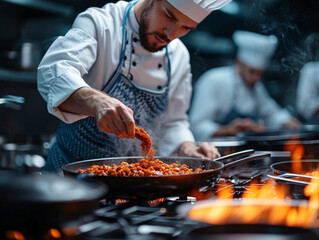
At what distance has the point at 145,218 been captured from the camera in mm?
879

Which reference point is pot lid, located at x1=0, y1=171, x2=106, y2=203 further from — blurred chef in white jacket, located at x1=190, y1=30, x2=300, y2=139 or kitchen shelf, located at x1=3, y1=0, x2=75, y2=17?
blurred chef in white jacket, located at x1=190, y1=30, x2=300, y2=139

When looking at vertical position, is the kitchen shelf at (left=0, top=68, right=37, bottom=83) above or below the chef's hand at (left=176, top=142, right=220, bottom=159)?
above

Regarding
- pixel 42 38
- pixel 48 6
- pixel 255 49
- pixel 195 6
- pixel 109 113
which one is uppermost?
pixel 48 6

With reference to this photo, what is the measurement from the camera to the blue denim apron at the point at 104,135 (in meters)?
1.93

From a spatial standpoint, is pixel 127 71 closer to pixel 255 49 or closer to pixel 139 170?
pixel 139 170

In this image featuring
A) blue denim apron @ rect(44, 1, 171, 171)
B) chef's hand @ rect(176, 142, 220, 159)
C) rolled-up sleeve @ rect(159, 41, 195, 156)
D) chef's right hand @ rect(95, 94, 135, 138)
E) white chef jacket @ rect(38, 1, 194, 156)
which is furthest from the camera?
rolled-up sleeve @ rect(159, 41, 195, 156)

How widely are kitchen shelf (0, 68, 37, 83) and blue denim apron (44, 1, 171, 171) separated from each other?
5.80 ft

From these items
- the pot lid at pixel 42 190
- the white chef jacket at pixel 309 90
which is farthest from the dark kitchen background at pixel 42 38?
the pot lid at pixel 42 190

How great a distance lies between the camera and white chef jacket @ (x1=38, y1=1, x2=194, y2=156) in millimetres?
1497

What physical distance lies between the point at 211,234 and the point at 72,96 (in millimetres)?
890

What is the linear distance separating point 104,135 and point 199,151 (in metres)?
0.51

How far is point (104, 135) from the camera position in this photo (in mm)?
1952

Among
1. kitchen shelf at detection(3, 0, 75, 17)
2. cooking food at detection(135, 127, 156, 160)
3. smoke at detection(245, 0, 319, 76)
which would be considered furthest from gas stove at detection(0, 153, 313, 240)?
kitchen shelf at detection(3, 0, 75, 17)

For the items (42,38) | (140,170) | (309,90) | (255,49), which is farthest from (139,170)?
(309,90)
